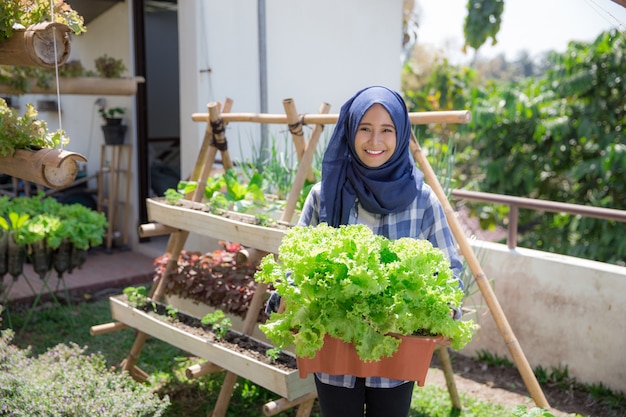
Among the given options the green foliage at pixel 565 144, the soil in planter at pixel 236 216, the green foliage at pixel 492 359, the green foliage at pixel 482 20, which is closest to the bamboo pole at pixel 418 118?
the soil in planter at pixel 236 216

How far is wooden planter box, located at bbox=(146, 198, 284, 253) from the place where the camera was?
3.16 meters

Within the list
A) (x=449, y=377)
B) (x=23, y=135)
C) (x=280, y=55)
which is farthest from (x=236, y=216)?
(x=280, y=55)

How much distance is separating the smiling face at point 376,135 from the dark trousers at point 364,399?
0.84 m

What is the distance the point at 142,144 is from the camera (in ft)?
23.7

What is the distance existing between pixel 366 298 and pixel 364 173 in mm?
689

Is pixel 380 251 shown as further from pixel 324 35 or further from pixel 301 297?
pixel 324 35

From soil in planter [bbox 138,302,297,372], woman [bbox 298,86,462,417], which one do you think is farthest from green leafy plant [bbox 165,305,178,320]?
woman [bbox 298,86,462,417]

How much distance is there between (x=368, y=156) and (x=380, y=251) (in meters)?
0.53

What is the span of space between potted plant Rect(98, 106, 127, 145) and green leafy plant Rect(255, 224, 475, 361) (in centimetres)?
567

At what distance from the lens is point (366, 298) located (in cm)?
184

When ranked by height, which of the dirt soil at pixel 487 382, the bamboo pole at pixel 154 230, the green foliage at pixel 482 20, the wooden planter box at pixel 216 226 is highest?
the green foliage at pixel 482 20

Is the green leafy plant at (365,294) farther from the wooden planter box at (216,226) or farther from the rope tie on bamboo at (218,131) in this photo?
the rope tie on bamboo at (218,131)

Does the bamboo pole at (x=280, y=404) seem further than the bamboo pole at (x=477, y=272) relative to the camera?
No

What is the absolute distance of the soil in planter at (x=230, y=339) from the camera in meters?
3.10
